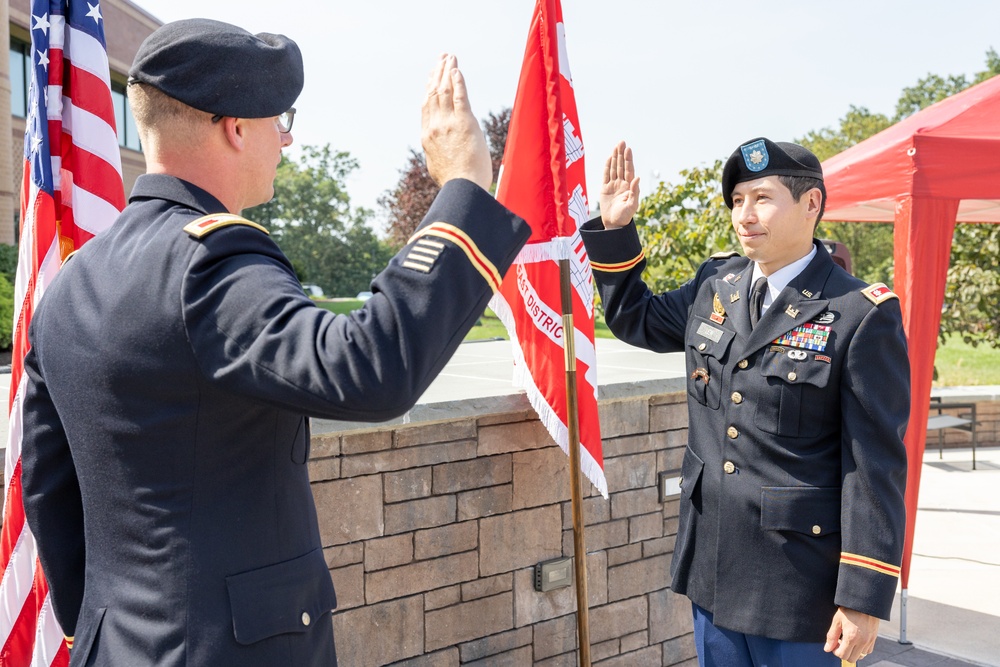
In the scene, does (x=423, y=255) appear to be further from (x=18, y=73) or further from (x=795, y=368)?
(x=18, y=73)

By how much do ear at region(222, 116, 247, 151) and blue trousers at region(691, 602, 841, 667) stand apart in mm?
1827

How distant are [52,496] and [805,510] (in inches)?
67.7

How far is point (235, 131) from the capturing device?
1.36 m

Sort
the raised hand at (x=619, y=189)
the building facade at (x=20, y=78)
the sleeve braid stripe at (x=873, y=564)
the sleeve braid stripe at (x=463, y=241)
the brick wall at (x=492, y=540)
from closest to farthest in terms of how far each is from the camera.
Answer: the sleeve braid stripe at (x=463, y=241)
the sleeve braid stripe at (x=873, y=564)
the raised hand at (x=619, y=189)
the brick wall at (x=492, y=540)
the building facade at (x=20, y=78)

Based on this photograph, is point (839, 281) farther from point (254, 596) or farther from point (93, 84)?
point (93, 84)

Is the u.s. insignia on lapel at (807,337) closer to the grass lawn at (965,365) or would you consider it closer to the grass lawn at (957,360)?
the grass lawn at (957,360)

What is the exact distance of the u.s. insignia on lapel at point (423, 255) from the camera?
1.19m

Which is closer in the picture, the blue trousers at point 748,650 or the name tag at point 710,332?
the blue trousers at point 748,650

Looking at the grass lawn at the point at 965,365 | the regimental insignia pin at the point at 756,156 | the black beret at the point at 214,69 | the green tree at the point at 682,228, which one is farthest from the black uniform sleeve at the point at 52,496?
the grass lawn at the point at 965,365

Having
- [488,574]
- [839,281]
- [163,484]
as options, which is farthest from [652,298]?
[163,484]

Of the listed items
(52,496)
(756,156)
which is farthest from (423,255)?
(756,156)

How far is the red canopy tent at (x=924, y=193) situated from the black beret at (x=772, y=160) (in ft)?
6.06

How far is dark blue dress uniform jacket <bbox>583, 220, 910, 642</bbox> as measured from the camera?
220cm

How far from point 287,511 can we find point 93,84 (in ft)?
5.41
